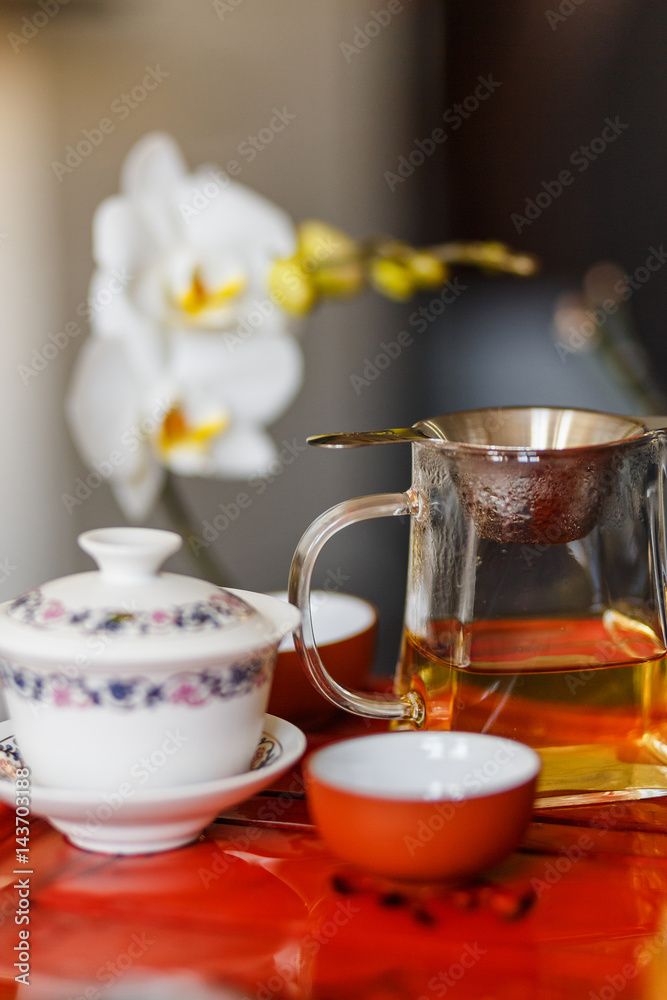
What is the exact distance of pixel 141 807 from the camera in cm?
30

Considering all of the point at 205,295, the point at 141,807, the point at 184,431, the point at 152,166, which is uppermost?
the point at 152,166

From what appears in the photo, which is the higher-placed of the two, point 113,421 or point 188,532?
point 113,421

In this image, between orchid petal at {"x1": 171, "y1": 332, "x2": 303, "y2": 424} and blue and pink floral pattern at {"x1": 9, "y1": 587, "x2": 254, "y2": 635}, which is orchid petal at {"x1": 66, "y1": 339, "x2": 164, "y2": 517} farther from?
blue and pink floral pattern at {"x1": 9, "y1": 587, "x2": 254, "y2": 635}

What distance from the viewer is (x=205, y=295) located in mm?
715

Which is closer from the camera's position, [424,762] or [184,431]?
[424,762]

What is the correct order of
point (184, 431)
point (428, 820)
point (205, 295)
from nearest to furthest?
point (428, 820) → point (205, 295) → point (184, 431)

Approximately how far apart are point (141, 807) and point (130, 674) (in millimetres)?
47

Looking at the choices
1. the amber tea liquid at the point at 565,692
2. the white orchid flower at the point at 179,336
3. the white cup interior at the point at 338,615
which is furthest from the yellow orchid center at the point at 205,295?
the amber tea liquid at the point at 565,692

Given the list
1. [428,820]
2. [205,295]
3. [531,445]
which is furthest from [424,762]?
[205,295]

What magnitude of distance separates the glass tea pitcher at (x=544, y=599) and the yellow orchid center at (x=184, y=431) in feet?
1.40

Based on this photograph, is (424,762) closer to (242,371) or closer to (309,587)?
(309,587)

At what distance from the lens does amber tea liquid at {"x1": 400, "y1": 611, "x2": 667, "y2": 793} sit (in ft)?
1.24

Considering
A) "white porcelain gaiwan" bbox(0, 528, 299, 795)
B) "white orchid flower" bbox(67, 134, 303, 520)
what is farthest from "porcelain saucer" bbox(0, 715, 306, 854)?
"white orchid flower" bbox(67, 134, 303, 520)

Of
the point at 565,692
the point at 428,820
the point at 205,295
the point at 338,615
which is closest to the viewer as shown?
the point at 428,820
